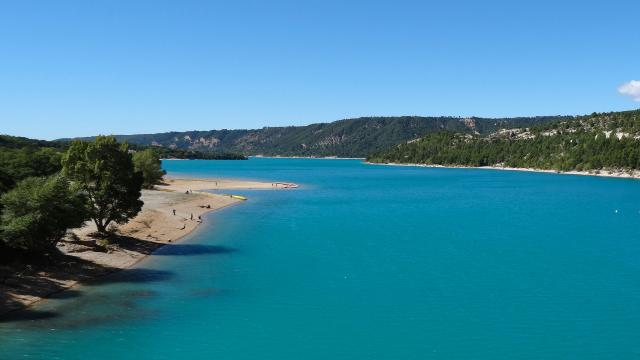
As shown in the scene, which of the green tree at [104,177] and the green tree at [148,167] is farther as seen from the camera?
the green tree at [148,167]

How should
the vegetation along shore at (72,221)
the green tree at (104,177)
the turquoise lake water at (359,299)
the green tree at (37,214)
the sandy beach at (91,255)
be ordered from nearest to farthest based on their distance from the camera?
the turquoise lake water at (359,299) → the sandy beach at (91,255) → the green tree at (37,214) → the vegetation along shore at (72,221) → the green tree at (104,177)

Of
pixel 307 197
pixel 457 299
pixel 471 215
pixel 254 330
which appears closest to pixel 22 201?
pixel 254 330

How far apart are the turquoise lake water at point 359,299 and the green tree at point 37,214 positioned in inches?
250

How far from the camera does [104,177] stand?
63.1 metres

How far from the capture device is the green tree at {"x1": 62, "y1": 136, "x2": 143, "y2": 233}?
63.3 metres

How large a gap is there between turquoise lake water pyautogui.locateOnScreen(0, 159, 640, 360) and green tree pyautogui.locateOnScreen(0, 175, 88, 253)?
250 inches

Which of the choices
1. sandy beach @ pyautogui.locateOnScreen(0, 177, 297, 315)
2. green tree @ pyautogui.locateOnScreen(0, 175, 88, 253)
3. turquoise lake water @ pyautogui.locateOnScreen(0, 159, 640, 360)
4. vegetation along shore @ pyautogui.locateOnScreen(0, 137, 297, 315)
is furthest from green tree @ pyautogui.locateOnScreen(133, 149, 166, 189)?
green tree @ pyautogui.locateOnScreen(0, 175, 88, 253)

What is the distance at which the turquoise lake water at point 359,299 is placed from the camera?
1407 inches

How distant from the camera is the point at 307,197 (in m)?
143

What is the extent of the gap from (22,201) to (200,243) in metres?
26.4

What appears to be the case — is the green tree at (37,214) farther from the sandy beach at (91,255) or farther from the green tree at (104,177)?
the green tree at (104,177)

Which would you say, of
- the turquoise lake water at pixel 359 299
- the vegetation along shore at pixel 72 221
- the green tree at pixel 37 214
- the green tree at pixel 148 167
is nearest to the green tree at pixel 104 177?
the vegetation along shore at pixel 72 221

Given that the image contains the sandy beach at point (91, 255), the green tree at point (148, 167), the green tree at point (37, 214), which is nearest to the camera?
the sandy beach at point (91, 255)

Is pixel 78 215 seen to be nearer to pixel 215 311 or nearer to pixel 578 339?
pixel 215 311
